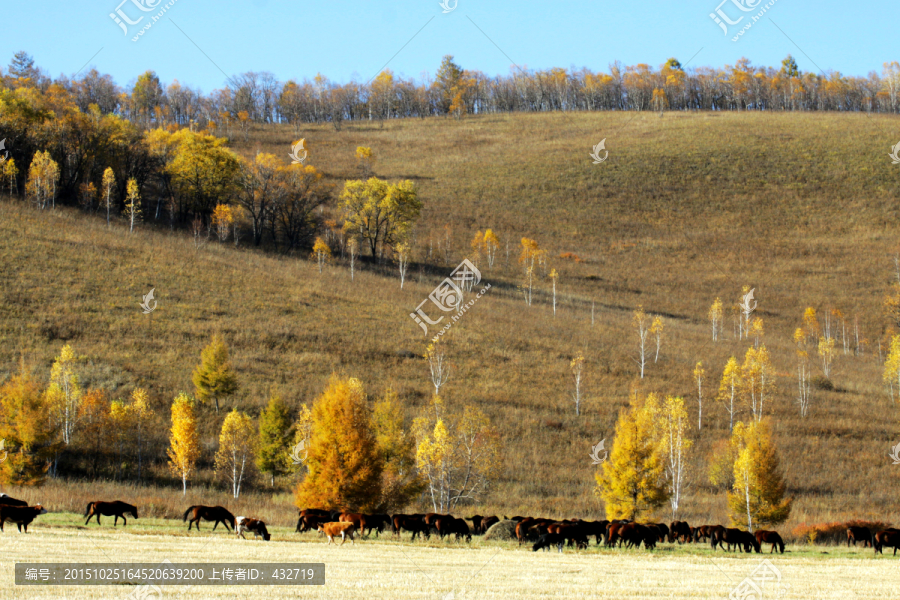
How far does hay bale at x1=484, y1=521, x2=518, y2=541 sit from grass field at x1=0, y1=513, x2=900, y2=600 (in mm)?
2331

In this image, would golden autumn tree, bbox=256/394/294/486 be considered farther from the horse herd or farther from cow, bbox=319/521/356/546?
cow, bbox=319/521/356/546

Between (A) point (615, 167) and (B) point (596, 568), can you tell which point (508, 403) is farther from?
(A) point (615, 167)

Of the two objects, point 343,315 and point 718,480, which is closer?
point 718,480

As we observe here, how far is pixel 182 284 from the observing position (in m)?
69.6

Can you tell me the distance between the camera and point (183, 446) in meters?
41.2

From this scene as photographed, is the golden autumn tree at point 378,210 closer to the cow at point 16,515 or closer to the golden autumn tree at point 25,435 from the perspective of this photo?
the golden autumn tree at point 25,435

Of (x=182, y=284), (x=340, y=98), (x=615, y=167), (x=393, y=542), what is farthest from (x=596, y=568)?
(x=340, y=98)

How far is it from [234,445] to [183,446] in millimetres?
2951

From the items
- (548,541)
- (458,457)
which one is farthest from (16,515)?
(458,457)

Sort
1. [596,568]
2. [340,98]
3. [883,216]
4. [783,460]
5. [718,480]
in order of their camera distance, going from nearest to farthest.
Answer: [596,568], [718,480], [783,460], [883,216], [340,98]

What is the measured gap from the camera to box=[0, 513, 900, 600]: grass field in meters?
13.1

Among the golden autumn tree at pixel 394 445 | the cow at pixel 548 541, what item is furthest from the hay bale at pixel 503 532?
the golden autumn tree at pixel 394 445

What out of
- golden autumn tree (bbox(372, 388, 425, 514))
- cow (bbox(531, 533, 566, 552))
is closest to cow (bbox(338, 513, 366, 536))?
cow (bbox(531, 533, 566, 552))

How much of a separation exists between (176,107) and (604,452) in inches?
6347
